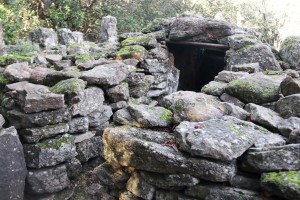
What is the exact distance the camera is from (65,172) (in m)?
6.99

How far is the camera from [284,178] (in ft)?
10.4

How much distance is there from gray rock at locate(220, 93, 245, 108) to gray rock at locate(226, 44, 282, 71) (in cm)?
386

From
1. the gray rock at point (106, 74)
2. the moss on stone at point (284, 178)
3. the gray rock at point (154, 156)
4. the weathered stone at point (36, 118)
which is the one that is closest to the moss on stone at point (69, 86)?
the weathered stone at point (36, 118)

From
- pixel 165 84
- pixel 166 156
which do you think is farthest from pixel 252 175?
pixel 165 84

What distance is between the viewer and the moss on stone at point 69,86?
6.87m

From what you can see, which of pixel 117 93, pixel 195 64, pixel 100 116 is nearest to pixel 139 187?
pixel 100 116

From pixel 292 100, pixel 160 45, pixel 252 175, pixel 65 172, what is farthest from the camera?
pixel 160 45

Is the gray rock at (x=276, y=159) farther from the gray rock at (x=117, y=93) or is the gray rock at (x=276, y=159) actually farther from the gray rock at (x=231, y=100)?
the gray rock at (x=117, y=93)

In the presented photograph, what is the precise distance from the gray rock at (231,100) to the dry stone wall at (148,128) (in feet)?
0.08

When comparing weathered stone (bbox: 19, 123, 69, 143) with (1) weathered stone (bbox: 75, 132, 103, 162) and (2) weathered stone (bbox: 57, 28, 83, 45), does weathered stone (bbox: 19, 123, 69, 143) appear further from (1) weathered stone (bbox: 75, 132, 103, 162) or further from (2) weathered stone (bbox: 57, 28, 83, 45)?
(2) weathered stone (bbox: 57, 28, 83, 45)

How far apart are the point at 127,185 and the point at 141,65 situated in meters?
6.74

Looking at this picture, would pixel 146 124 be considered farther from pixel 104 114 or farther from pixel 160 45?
pixel 160 45

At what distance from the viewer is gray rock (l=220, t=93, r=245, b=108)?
5266 millimetres

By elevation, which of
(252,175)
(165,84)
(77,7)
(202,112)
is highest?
(77,7)
